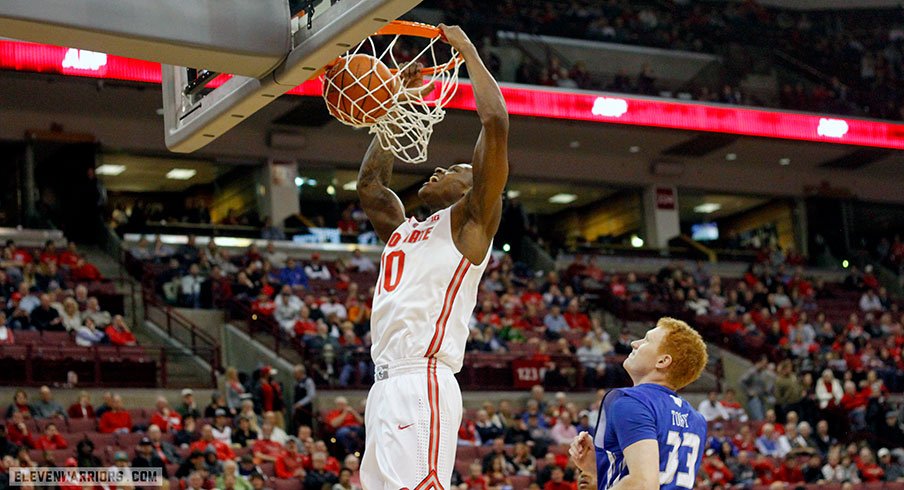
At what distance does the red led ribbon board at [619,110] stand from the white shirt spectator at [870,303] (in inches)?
126

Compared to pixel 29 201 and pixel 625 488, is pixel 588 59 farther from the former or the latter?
pixel 625 488

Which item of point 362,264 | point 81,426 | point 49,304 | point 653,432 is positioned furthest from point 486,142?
point 362,264

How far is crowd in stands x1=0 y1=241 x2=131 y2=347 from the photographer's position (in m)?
16.0

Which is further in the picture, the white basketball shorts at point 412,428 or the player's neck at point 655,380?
the white basketball shorts at point 412,428

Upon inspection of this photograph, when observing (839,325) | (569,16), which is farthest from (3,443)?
(569,16)

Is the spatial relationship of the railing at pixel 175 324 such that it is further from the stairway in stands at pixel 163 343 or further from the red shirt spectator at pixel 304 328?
the red shirt spectator at pixel 304 328

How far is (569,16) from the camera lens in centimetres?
2823

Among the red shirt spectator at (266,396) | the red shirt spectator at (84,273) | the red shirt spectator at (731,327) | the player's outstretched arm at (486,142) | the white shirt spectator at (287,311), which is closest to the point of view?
the player's outstretched arm at (486,142)

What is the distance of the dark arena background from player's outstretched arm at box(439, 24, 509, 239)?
0.63 m

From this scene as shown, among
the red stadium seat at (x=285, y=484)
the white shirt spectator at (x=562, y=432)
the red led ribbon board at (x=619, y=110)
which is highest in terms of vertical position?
the red led ribbon board at (x=619, y=110)

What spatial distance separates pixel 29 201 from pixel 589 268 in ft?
33.1

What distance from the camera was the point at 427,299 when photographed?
540 cm

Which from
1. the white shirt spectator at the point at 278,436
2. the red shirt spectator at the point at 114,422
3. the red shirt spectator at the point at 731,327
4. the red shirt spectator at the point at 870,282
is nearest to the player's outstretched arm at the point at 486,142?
the red shirt spectator at the point at 114,422

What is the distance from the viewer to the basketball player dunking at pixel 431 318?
5211mm
